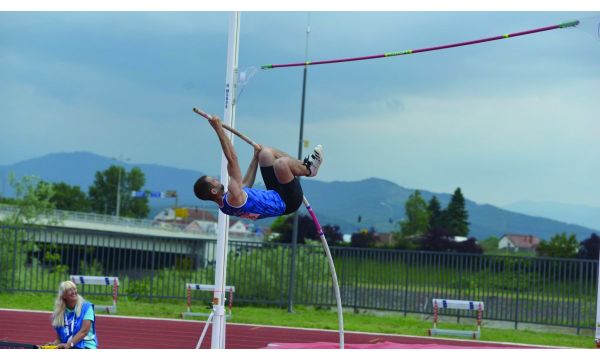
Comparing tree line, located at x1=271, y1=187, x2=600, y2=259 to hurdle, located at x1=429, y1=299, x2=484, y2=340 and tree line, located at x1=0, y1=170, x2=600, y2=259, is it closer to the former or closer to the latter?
tree line, located at x1=0, y1=170, x2=600, y2=259

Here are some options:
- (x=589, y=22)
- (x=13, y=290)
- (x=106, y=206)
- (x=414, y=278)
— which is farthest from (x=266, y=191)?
(x=106, y=206)

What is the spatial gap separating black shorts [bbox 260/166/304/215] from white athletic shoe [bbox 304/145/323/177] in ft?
0.47

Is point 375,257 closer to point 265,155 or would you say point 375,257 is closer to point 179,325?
point 179,325

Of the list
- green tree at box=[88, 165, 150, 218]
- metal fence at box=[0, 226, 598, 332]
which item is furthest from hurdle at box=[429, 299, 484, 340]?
green tree at box=[88, 165, 150, 218]

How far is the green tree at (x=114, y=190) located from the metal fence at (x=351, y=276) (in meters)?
68.2

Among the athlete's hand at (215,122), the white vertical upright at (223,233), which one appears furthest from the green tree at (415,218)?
the athlete's hand at (215,122)

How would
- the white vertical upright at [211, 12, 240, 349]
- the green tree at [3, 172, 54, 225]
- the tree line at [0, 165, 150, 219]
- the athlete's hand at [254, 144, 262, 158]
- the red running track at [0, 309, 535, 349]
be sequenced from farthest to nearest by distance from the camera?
1. the tree line at [0, 165, 150, 219]
2. the green tree at [3, 172, 54, 225]
3. the red running track at [0, 309, 535, 349]
4. the white vertical upright at [211, 12, 240, 349]
5. the athlete's hand at [254, 144, 262, 158]

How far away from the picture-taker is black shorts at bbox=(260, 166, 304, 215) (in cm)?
649

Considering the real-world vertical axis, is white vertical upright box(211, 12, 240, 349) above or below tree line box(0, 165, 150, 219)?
below

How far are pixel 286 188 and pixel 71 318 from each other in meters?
2.01

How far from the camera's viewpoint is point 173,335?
38.8ft

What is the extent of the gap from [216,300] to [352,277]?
7838 mm

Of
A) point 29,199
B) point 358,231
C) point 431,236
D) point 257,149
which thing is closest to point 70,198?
point 358,231

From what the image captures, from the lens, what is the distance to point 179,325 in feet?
42.2
